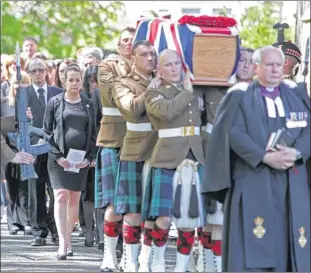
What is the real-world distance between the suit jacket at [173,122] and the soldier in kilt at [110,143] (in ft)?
2.95

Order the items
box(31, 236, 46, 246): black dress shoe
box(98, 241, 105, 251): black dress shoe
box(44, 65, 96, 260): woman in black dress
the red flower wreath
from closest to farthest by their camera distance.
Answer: the red flower wreath, box(44, 65, 96, 260): woman in black dress, box(98, 241, 105, 251): black dress shoe, box(31, 236, 46, 246): black dress shoe

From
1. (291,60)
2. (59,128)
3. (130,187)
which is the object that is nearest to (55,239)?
(59,128)

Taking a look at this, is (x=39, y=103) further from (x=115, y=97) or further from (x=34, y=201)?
(x=115, y=97)

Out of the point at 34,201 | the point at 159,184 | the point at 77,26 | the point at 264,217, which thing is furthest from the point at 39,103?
the point at 77,26

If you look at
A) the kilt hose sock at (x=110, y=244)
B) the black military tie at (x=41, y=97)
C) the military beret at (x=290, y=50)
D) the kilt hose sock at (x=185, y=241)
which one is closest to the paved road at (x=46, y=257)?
the kilt hose sock at (x=110, y=244)

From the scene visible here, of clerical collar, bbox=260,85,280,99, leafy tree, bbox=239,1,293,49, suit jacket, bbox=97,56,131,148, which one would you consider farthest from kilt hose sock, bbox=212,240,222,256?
leafy tree, bbox=239,1,293,49

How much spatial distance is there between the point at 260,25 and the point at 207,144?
1982cm

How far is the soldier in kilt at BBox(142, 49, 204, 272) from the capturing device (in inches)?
544

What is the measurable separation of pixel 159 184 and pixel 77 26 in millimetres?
28726

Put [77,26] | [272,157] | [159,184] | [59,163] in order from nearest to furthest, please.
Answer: [272,157] < [159,184] < [59,163] < [77,26]

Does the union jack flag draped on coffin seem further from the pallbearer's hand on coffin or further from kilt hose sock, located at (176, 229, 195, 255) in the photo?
kilt hose sock, located at (176, 229, 195, 255)

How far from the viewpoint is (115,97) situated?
1443 cm

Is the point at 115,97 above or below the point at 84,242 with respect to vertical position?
above

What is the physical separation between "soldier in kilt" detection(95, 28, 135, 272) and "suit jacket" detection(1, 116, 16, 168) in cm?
97
